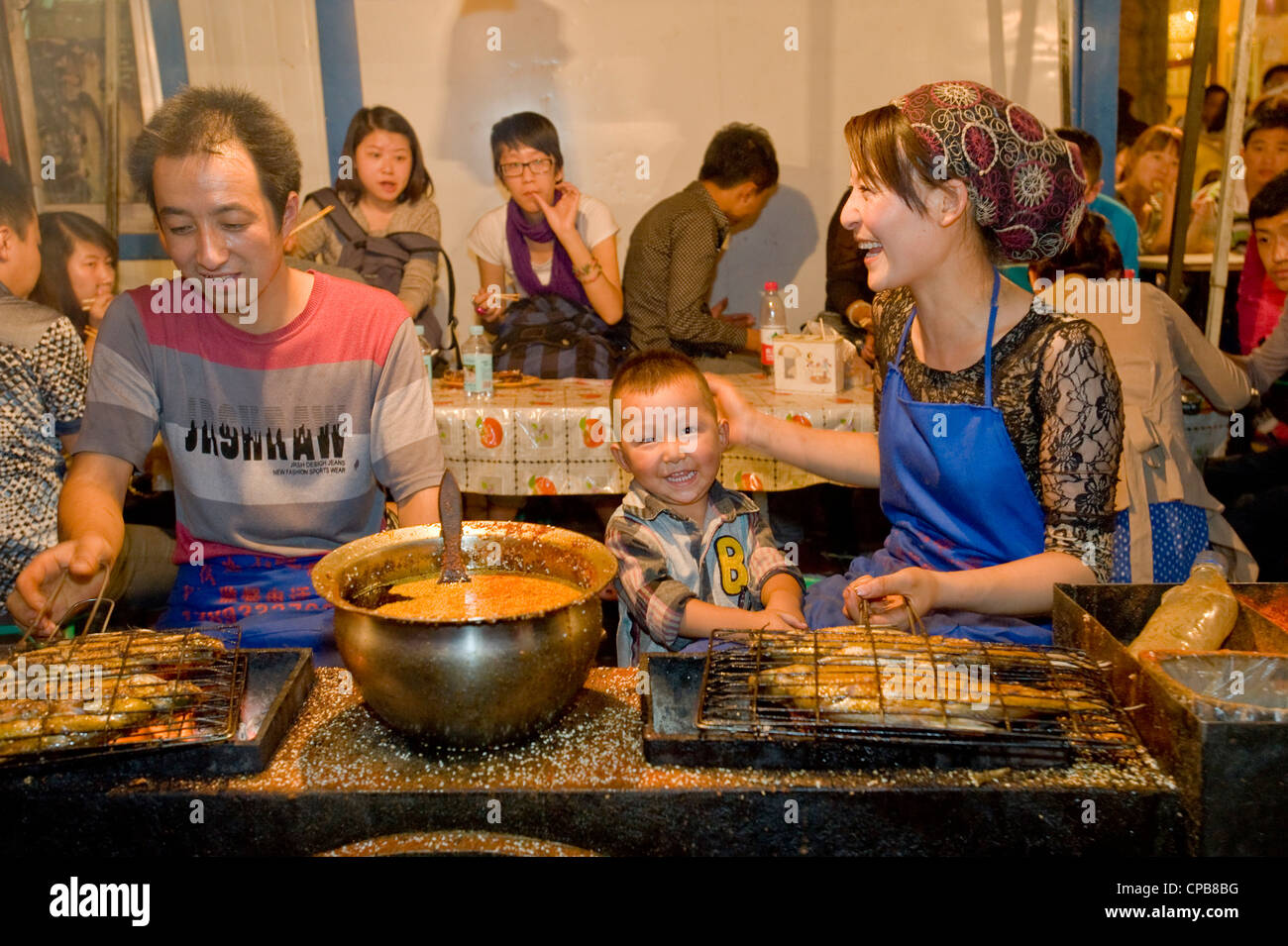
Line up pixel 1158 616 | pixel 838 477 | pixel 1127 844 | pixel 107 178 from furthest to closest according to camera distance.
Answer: pixel 107 178
pixel 838 477
pixel 1158 616
pixel 1127 844

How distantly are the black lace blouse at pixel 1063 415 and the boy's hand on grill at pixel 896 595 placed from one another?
15.4 inches

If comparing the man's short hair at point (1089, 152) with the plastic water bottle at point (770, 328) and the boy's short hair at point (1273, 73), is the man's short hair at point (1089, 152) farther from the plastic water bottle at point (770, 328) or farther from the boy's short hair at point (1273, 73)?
the boy's short hair at point (1273, 73)

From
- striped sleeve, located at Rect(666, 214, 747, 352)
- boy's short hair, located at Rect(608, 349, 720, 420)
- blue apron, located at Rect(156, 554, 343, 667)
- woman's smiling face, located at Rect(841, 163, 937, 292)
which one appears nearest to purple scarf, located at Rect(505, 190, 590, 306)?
striped sleeve, located at Rect(666, 214, 747, 352)

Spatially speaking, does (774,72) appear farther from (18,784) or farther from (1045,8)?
(18,784)

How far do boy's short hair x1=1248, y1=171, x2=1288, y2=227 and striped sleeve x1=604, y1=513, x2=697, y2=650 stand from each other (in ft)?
11.4

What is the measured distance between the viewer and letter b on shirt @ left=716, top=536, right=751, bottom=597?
2.37 m

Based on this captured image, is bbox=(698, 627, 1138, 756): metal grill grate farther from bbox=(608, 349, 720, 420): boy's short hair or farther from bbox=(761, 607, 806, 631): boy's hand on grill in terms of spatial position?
bbox=(608, 349, 720, 420): boy's short hair

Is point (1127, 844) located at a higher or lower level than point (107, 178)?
lower

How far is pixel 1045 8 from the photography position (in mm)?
6301

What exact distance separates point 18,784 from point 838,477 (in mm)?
1880

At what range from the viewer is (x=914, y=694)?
1.38m

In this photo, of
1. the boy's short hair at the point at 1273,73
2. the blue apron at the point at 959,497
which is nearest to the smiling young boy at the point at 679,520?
the blue apron at the point at 959,497

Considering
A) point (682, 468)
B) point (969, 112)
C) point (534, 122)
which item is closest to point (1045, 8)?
point (534, 122)

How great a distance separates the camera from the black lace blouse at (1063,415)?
2055 mm
